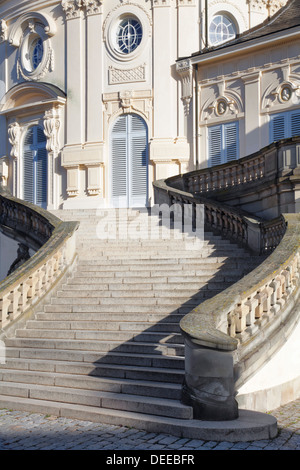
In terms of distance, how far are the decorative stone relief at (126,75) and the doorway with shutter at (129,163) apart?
1.16 meters

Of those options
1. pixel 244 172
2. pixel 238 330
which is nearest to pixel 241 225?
pixel 244 172

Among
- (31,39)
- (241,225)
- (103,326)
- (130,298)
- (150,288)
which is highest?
(31,39)

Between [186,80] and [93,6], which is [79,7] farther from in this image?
[186,80]

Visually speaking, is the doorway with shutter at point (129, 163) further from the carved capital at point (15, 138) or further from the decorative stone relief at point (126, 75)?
the carved capital at point (15, 138)

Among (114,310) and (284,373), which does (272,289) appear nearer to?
(284,373)

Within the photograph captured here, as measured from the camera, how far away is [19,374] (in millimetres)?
8594

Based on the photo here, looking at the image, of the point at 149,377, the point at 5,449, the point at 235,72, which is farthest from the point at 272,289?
the point at 235,72

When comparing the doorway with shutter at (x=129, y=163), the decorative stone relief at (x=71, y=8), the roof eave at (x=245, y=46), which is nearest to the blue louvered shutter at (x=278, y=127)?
the roof eave at (x=245, y=46)

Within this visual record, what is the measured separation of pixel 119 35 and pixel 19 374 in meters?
15.7

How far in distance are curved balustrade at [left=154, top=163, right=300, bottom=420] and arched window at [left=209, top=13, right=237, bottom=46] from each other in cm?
1266

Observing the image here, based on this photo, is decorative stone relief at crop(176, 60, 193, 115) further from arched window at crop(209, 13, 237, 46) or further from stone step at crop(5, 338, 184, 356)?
stone step at crop(5, 338, 184, 356)

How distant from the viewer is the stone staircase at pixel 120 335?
7312mm

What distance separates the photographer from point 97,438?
21.1 feet

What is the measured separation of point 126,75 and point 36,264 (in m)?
11.8
